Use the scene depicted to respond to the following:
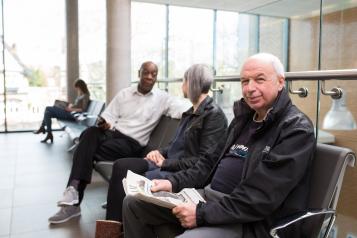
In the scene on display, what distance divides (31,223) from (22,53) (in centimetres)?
700

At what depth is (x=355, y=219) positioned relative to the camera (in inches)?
73.0

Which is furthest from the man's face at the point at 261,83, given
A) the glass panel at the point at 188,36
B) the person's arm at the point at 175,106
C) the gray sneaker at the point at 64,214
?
the glass panel at the point at 188,36

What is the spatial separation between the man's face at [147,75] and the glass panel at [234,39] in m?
7.04

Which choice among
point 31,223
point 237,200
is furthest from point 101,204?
point 237,200

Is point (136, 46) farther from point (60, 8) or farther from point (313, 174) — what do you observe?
point (313, 174)

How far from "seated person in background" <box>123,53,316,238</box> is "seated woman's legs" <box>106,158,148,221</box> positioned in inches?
21.6

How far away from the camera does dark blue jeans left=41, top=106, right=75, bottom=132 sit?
709 centimetres

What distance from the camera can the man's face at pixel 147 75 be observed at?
Result: 3.10 metres

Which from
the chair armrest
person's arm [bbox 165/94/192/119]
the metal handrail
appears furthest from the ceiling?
the chair armrest

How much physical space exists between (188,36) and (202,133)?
26.3ft

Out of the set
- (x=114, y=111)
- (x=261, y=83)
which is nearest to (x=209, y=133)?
(x=261, y=83)

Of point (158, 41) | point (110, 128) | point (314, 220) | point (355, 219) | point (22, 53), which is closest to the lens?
point (314, 220)

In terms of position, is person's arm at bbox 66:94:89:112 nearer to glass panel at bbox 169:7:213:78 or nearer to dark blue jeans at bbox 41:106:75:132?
dark blue jeans at bbox 41:106:75:132

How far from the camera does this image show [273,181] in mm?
1329
